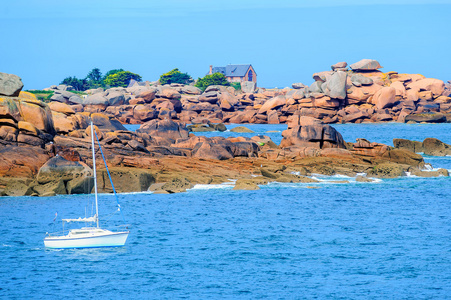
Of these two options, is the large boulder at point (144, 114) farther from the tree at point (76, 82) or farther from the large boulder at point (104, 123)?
the tree at point (76, 82)

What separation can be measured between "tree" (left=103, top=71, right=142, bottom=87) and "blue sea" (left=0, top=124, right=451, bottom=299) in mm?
152145

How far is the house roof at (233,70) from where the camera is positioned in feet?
638

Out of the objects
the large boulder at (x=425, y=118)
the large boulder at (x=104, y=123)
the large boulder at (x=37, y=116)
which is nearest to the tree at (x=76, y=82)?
the large boulder at (x=425, y=118)

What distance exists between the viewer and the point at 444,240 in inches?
1081

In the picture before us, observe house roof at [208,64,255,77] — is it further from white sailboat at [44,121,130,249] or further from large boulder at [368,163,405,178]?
white sailboat at [44,121,130,249]

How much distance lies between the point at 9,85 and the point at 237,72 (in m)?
153

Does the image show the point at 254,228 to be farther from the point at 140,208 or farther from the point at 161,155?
the point at 161,155

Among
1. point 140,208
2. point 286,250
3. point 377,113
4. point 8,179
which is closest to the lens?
point 286,250

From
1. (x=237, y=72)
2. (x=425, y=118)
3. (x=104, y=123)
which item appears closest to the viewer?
(x=104, y=123)

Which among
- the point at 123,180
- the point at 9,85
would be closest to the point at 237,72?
the point at 9,85

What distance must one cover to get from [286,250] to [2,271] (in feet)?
36.9

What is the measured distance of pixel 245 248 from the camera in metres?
26.2

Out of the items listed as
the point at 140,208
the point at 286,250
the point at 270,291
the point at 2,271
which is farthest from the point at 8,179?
the point at 270,291

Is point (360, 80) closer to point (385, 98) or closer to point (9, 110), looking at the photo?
point (385, 98)
